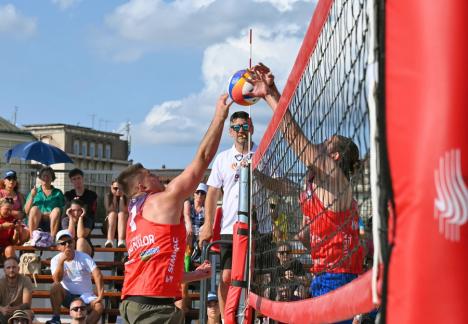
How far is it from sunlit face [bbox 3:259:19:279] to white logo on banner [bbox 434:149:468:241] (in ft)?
37.2

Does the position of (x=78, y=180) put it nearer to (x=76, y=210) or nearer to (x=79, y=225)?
(x=76, y=210)

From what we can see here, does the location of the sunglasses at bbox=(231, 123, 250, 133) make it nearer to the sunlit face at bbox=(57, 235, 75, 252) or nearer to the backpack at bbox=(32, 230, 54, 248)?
the sunlit face at bbox=(57, 235, 75, 252)

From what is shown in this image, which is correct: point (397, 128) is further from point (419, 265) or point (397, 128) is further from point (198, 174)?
point (198, 174)

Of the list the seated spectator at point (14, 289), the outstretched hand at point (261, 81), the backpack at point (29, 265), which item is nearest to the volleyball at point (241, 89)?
the outstretched hand at point (261, 81)

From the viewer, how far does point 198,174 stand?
6.91 metres

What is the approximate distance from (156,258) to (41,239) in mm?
8319

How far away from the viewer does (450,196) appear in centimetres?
220

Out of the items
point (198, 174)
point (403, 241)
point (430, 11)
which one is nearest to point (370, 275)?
point (403, 241)

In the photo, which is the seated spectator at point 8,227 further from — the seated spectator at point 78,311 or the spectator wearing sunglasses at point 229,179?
the spectator wearing sunglasses at point 229,179

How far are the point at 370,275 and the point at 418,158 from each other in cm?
79

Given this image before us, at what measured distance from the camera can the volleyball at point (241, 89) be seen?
6723 mm

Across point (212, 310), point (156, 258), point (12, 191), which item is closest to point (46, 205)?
point (12, 191)

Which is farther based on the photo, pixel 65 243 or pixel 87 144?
pixel 87 144

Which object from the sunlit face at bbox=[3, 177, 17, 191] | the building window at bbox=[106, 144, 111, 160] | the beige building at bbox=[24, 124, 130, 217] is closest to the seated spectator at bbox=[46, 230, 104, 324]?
the sunlit face at bbox=[3, 177, 17, 191]
